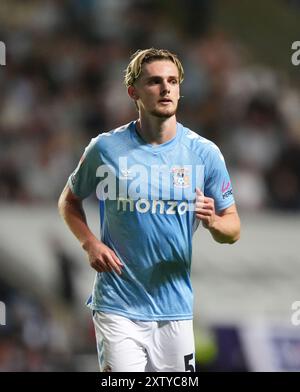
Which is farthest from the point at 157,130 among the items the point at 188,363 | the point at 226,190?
the point at 188,363

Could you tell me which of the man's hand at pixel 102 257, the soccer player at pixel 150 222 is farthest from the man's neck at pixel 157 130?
the man's hand at pixel 102 257

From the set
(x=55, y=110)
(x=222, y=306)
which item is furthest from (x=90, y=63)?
(x=222, y=306)

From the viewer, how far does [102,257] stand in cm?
532

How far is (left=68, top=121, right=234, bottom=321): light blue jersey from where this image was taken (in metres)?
5.44

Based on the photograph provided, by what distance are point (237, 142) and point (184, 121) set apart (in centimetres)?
67

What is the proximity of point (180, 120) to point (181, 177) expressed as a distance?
21.7ft

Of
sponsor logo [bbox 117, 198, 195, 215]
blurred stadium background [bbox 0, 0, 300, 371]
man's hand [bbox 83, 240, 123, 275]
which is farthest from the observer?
blurred stadium background [bbox 0, 0, 300, 371]

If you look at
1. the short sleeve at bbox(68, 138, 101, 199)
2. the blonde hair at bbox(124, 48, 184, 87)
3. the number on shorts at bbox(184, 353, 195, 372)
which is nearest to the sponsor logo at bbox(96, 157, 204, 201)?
the short sleeve at bbox(68, 138, 101, 199)

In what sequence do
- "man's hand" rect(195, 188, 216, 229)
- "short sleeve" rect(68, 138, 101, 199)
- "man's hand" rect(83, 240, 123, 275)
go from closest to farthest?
"man's hand" rect(195, 188, 216, 229)
"man's hand" rect(83, 240, 123, 275)
"short sleeve" rect(68, 138, 101, 199)

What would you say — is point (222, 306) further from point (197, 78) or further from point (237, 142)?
point (197, 78)

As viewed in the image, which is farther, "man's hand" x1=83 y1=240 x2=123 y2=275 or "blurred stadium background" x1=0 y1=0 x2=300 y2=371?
"blurred stadium background" x1=0 y1=0 x2=300 y2=371

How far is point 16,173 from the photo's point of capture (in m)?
11.6

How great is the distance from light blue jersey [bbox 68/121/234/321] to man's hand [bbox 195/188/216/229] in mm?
290

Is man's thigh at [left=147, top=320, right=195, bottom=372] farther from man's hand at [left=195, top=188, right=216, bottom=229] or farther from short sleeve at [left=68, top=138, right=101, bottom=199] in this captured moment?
short sleeve at [left=68, top=138, right=101, bottom=199]
